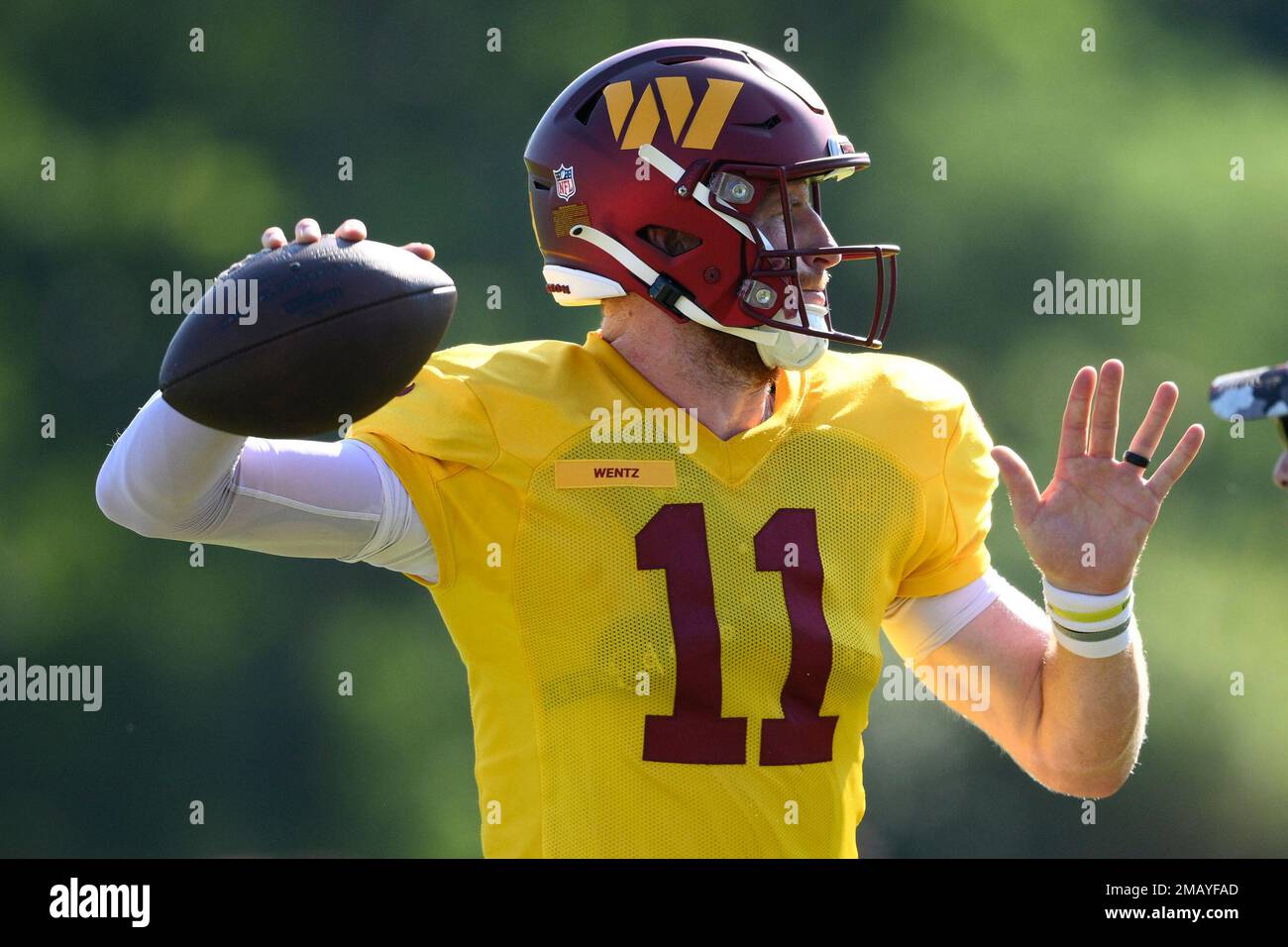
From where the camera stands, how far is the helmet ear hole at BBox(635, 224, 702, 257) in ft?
8.71

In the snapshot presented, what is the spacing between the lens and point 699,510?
245cm

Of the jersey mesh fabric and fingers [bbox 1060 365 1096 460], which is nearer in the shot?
the jersey mesh fabric

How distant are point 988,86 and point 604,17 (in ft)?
5.18

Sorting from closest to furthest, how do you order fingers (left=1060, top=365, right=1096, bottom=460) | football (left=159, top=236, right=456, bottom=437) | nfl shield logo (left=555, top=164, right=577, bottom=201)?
football (left=159, top=236, right=456, bottom=437)
fingers (left=1060, top=365, right=1096, bottom=460)
nfl shield logo (left=555, top=164, right=577, bottom=201)

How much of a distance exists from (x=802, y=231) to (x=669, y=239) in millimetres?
187

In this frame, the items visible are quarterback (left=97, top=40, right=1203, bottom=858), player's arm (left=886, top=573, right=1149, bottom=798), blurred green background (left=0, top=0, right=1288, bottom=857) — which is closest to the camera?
quarterback (left=97, top=40, right=1203, bottom=858)

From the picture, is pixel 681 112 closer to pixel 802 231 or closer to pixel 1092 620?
pixel 802 231

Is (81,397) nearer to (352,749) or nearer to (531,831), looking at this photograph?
(352,749)

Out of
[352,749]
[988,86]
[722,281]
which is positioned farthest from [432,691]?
[722,281]

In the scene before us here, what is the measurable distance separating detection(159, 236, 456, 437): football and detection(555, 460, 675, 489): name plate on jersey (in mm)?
348

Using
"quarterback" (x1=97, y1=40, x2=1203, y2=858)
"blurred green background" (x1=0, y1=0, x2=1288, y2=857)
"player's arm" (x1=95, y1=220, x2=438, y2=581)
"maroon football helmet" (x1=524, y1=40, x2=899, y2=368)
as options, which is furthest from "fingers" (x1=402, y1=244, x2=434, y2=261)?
"blurred green background" (x1=0, y1=0, x2=1288, y2=857)

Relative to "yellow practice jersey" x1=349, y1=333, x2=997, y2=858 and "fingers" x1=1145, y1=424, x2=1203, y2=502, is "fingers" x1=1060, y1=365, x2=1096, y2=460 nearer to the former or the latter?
"fingers" x1=1145, y1=424, x2=1203, y2=502

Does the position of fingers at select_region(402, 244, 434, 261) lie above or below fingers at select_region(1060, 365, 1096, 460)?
above

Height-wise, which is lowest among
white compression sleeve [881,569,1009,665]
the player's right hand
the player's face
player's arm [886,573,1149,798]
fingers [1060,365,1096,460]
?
player's arm [886,573,1149,798]
